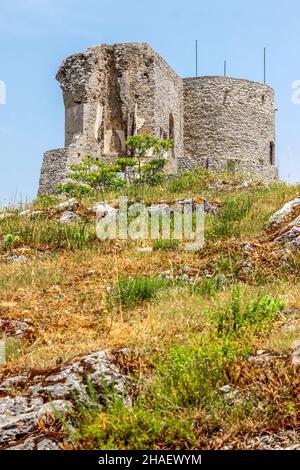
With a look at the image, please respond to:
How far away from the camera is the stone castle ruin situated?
33444mm

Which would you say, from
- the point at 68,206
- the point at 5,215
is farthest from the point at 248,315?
the point at 5,215

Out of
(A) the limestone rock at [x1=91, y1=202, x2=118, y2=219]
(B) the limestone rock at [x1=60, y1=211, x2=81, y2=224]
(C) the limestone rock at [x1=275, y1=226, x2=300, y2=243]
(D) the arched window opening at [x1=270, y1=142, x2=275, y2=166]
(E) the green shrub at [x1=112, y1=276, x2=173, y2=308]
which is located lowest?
(E) the green shrub at [x1=112, y1=276, x2=173, y2=308]

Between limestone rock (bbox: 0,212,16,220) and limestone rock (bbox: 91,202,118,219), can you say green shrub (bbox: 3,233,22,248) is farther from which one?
limestone rock (bbox: 0,212,16,220)

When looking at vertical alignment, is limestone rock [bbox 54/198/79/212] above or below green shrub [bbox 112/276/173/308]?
above

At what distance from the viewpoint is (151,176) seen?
91.5 ft

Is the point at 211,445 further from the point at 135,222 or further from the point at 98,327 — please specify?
the point at 135,222

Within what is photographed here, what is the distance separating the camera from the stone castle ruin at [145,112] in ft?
110

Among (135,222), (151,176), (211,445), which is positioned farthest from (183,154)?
(211,445)

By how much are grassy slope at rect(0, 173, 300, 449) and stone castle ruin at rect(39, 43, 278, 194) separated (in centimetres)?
2132

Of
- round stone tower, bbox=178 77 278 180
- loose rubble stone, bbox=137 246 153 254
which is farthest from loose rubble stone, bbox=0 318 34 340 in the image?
round stone tower, bbox=178 77 278 180

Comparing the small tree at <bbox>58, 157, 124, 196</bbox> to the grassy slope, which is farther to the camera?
the small tree at <bbox>58, 157, 124, 196</bbox>

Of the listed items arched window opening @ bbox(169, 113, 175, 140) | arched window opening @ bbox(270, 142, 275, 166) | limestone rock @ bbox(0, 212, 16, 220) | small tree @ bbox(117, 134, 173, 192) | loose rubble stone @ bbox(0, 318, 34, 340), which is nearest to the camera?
loose rubble stone @ bbox(0, 318, 34, 340)
